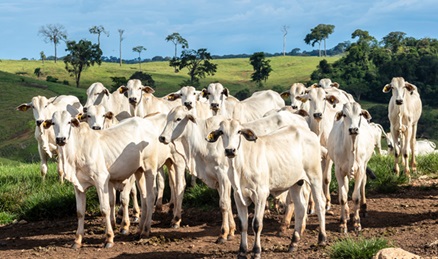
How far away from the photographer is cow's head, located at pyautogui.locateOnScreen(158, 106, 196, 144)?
454 inches


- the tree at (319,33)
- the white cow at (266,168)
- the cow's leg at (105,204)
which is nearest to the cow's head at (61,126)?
the cow's leg at (105,204)

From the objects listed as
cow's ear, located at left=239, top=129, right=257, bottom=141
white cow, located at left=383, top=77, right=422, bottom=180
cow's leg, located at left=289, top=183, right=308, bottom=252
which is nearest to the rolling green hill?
white cow, located at left=383, top=77, right=422, bottom=180

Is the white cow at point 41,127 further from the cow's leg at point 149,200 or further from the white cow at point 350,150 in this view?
the white cow at point 350,150

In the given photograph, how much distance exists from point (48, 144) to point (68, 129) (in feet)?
19.1

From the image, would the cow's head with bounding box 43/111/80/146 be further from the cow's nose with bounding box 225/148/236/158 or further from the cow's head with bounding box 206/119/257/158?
the cow's nose with bounding box 225/148/236/158

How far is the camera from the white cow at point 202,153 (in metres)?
11.3

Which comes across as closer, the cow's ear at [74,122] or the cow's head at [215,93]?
the cow's ear at [74,122]

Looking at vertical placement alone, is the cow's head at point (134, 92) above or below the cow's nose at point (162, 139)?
above

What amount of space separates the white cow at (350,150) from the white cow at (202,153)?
197 cm

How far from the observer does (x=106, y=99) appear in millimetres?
16922

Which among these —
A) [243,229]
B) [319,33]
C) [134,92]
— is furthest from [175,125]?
[319,33]

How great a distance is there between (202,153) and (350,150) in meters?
2.52

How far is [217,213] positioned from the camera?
13672mm

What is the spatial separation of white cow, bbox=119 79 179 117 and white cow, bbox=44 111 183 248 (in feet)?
10.4
